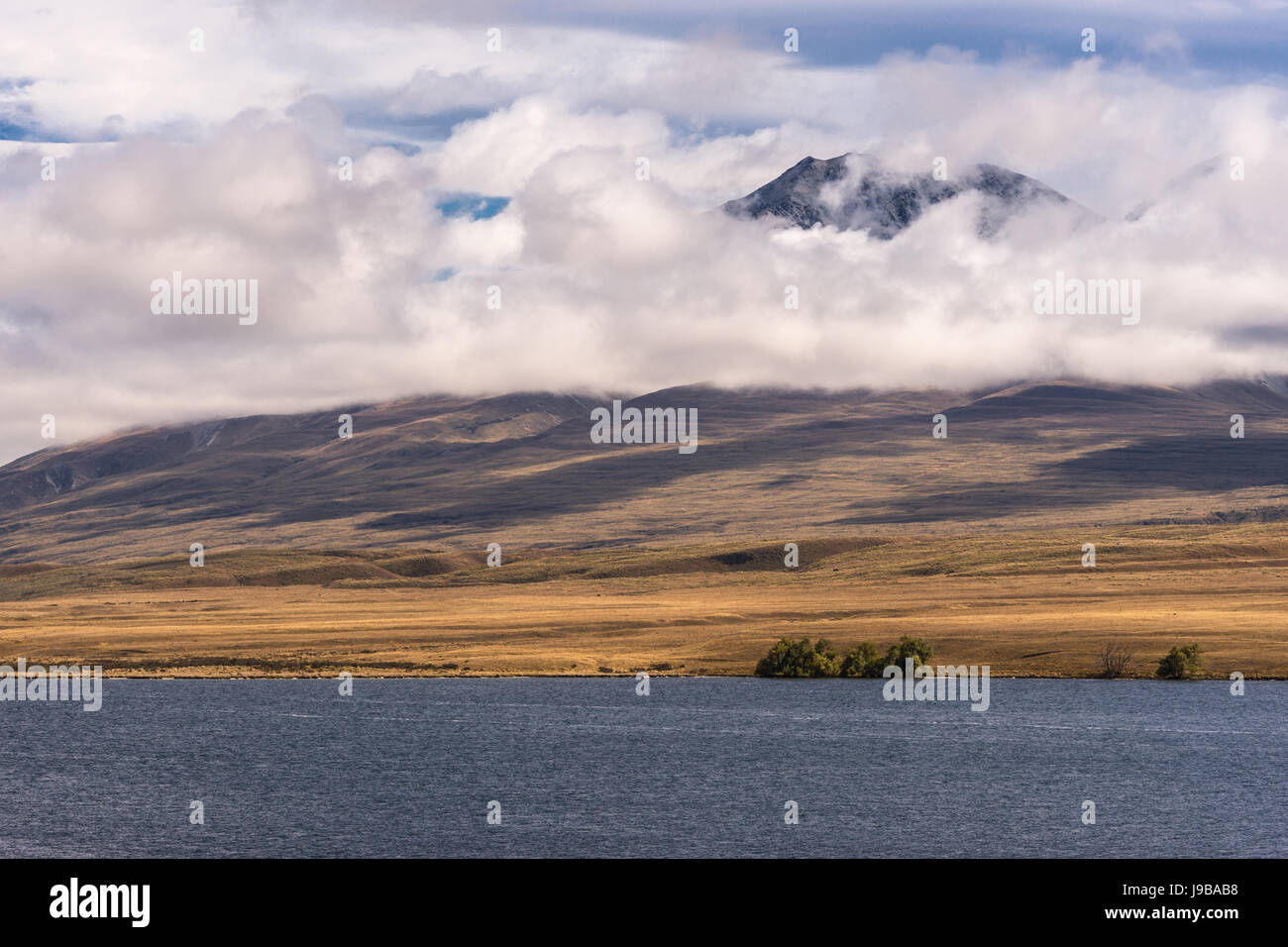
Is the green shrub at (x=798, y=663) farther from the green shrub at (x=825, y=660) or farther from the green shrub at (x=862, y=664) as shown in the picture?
the green shrub at (x=862, y=664)

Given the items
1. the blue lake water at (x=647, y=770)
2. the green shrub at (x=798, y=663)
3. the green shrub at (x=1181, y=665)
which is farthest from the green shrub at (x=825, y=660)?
the green shrub at (x=1181, y=665)

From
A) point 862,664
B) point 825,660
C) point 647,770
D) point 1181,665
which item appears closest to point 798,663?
point 825,660

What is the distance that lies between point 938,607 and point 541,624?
54.1m

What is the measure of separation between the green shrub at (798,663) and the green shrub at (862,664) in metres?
1.03

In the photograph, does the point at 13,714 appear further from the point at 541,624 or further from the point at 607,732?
the point at 541,624

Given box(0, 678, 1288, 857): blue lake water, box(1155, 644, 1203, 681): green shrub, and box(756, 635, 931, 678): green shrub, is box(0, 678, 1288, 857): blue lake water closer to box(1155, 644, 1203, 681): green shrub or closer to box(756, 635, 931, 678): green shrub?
box(756, 635, 931, 678): green shrub

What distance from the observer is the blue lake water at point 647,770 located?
69.1m

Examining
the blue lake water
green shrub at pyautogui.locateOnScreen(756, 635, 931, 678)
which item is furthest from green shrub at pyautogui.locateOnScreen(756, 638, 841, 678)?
the blue lake water

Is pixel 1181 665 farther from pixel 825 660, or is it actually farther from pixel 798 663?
pixel 798 663

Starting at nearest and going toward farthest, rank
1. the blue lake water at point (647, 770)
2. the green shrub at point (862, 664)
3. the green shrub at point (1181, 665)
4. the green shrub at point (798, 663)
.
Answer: the blue lake water at point (647, 770)
the green shrub at point (1181, 665)
the green shrub at point (798, 663)
the green shrub at point (862, 664)

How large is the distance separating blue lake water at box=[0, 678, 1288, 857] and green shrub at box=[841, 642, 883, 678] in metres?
4.63

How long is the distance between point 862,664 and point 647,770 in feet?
187

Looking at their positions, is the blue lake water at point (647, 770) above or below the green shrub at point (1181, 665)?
below
